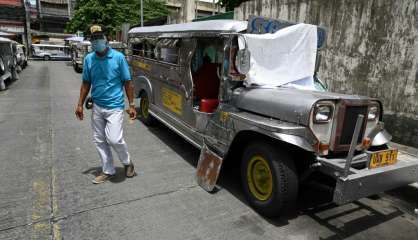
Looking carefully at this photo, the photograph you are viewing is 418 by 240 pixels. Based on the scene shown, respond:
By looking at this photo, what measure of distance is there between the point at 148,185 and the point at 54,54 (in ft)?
123

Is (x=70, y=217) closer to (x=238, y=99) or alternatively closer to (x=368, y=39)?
(x=238, y=99)

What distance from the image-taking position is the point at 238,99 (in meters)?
3.96

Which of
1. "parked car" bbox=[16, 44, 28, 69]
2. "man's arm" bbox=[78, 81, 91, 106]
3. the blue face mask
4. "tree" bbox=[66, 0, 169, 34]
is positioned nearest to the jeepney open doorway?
the blue face mask

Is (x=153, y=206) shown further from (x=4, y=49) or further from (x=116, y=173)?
(x=4, y=49)

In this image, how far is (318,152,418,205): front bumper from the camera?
2.88 meters

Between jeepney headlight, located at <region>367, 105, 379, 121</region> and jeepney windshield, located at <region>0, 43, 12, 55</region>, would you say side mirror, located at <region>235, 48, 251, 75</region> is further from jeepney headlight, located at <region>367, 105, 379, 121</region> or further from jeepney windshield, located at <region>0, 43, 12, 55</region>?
jeepney windshield, located at <region>0, 43, 12, 55</region>

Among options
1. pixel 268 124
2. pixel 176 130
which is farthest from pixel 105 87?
pixel 268 124

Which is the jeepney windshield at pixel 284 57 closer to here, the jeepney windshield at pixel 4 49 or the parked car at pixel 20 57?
the jeepney windshield at pixel 4 49

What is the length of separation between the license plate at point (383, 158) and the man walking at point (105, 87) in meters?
2.92

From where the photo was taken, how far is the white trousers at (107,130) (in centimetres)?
408

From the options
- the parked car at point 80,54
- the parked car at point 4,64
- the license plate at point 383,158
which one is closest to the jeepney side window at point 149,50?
the license plate at point 383,158

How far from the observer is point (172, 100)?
562 cm

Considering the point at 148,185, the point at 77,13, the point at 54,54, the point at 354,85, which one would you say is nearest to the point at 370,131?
the point at 148,185

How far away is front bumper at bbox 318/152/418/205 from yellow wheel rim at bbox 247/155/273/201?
61 cm
